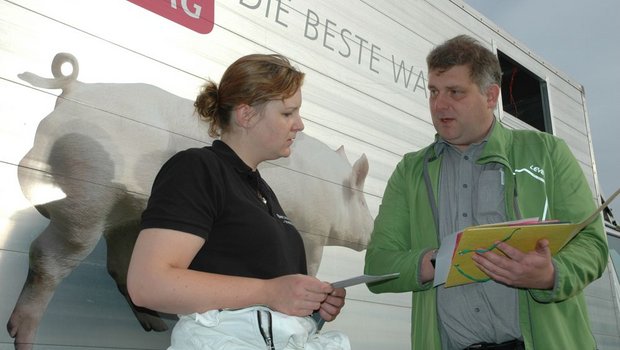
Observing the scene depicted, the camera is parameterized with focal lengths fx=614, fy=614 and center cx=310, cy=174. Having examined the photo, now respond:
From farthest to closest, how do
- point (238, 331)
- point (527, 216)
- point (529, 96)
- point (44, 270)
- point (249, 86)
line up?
point (529, 96) → point (527, 216) → point (249, 86) → point (44, 270) → point (238, 331)

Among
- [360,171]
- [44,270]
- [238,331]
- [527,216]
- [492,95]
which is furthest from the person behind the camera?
[360,171]

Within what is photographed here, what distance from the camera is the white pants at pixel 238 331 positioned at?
4.01ft

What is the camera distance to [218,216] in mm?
1367

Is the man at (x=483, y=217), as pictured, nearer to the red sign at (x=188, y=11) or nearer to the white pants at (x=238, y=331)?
the white pants at (x=238, y=331)

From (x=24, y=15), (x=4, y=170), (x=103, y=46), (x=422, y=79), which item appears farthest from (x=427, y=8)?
(x=4, y=170)

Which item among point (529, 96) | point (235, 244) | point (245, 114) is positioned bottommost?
point (235, 244)

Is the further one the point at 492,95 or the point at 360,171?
the point at 360,171

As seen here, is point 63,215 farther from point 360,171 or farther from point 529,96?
point 529,96

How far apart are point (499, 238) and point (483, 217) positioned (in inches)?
15.6

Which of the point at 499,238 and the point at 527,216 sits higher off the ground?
the point at 527,216

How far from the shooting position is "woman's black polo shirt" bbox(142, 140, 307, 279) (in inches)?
50.3

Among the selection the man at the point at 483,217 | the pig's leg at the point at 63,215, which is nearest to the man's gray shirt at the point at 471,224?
the man at the point at 483,217

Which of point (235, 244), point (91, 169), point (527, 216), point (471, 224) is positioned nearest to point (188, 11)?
point (91, 169)

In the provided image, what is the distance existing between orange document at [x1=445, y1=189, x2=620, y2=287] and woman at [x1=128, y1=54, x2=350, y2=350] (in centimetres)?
33
